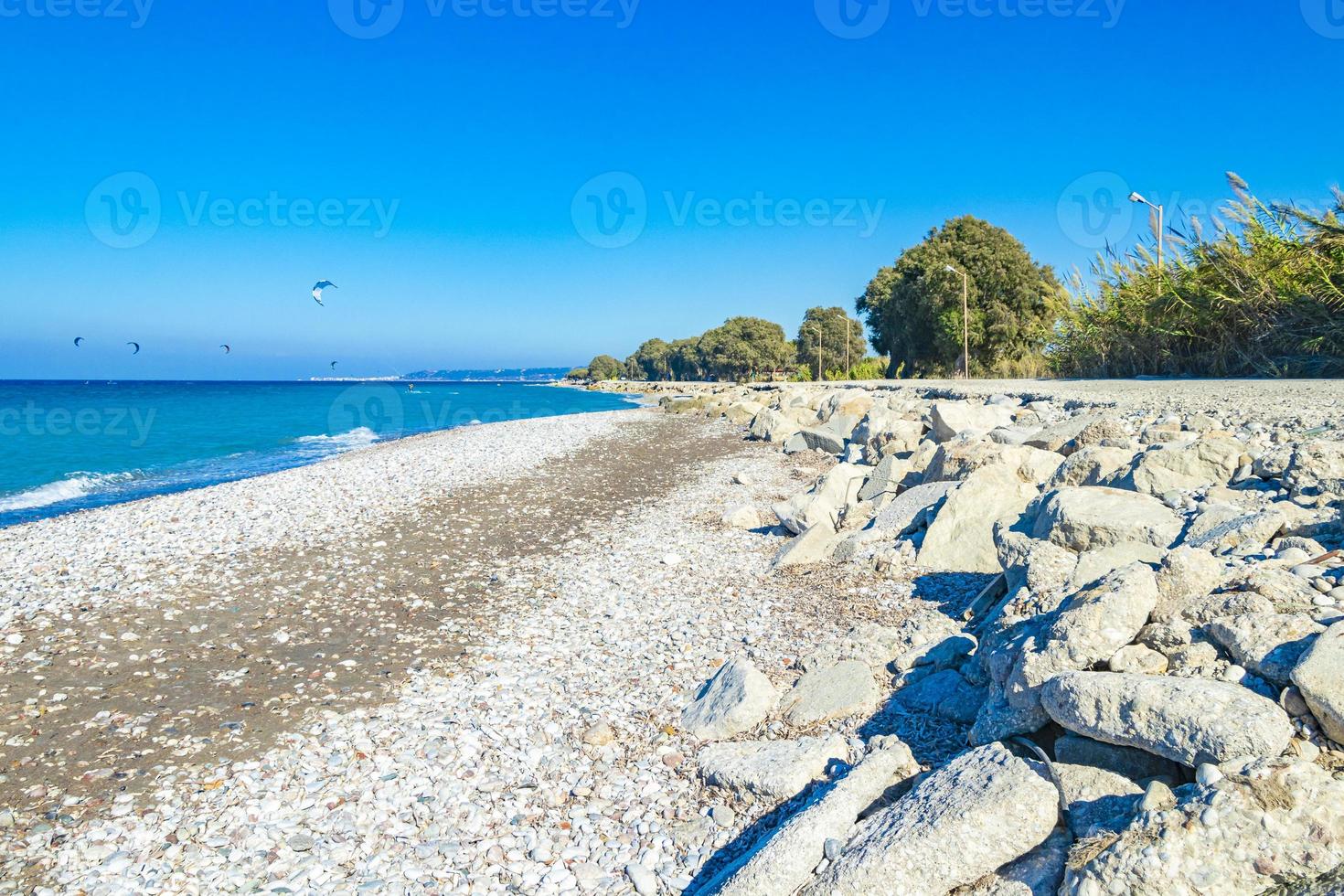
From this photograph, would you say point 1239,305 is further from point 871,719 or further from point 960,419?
point 871,719

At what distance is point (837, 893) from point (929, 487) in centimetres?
648

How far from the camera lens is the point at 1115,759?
327 cm

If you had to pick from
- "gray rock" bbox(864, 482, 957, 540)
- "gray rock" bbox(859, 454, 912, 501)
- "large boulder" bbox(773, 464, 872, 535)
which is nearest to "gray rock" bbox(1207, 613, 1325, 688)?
"gray rock" bbox(864, 482, 957, 540)

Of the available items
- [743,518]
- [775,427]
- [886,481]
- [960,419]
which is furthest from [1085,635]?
[775,427]

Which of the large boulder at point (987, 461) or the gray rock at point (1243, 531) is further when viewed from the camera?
the large boulder at point (987, 461)

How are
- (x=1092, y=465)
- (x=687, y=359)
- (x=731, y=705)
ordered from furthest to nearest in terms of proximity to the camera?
(x=687, y=359)
(x=1092, y=465)
(x=731, y=705)

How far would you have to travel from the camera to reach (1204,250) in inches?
680

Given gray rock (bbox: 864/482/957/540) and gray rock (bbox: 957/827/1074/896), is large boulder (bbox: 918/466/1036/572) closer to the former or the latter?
gray rock (bbox: 864/482/957/540)

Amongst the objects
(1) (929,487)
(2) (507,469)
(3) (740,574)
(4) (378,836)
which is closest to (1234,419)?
(1) (929,487)

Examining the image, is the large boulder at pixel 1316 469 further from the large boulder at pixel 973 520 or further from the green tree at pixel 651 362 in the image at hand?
the green tree at pixel 651 362

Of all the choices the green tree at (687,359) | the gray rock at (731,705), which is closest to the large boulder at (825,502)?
the gray rock at (731,705)

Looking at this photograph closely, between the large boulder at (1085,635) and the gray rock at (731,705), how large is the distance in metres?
1.76

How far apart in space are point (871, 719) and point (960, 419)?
9.18 meters

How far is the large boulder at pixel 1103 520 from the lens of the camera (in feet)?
17.9
